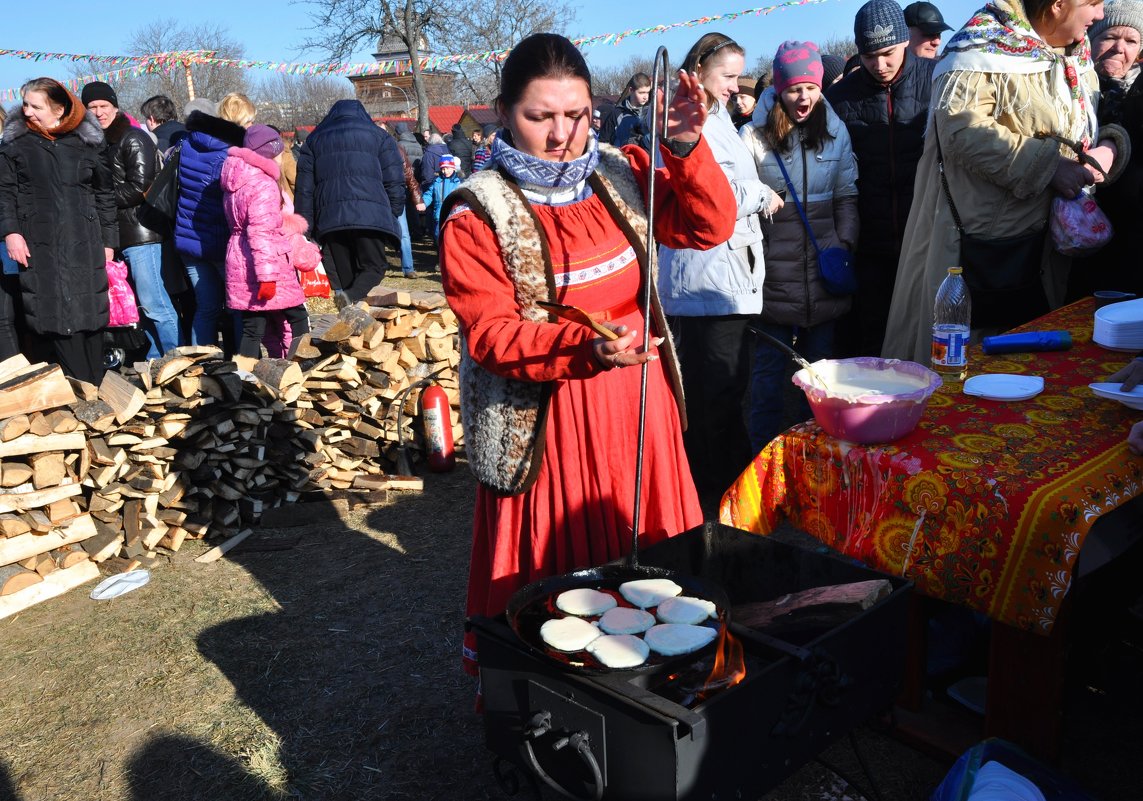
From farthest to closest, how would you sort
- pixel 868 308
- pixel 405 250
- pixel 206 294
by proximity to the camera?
pixel 405 250, pixel 206 294, pixel 868 308

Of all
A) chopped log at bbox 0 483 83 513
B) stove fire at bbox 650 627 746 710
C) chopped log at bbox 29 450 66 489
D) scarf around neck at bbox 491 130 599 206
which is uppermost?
scarf around neck at bbox 491 130 599 206

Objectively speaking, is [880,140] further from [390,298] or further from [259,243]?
[259,243]

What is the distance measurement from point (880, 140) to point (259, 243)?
3.63 m

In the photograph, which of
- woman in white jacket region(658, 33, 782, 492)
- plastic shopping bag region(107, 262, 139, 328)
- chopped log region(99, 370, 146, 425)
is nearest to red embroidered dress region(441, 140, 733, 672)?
woman in white jacket region(658, 33, 782, 492)

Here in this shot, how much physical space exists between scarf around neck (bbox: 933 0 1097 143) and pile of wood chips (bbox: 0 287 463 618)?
→ 331cm

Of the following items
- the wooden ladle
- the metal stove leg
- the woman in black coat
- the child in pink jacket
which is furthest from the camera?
the child in pink jacket

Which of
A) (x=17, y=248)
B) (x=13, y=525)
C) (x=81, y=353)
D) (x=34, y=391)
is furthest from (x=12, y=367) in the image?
(x=81, y=353)

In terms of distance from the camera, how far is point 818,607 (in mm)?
1971

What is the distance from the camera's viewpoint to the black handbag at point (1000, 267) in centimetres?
355

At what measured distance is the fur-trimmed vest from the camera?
7.22 feet

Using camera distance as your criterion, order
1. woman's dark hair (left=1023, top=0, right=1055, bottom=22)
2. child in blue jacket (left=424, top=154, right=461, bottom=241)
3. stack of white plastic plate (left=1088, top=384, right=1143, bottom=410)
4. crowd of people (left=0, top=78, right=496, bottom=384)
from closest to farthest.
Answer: stack of white plastic plate (left=1088, top=384, right=1143, bottom=410), woman's dark hair (left=1023, top=0, right=1055, bottom=22), crowd of people (left=0, top=78, right=496, bottom=384), child in blue jacket (left=424, top=154, right=461, bottom=241)

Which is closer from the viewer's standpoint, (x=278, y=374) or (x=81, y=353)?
(x=278, y=374)

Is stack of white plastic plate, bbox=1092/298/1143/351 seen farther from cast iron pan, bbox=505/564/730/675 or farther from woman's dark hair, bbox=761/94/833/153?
woman's dark hair, bbox=761/94/833/153

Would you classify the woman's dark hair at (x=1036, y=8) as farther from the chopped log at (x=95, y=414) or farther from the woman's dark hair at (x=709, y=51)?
the chopped log at (x=95, y=414)
